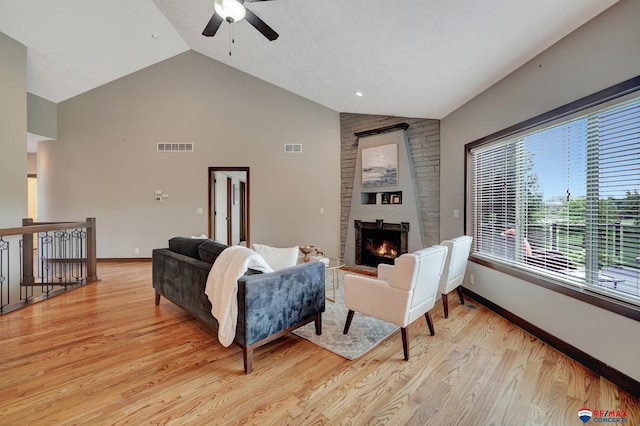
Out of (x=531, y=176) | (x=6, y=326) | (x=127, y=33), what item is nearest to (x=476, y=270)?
(x=531, y=176)

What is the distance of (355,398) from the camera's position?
5.72 ft

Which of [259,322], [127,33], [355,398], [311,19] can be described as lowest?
[355,398]

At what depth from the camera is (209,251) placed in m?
2.45

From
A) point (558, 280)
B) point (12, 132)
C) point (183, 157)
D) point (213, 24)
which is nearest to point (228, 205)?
point (183, 157)

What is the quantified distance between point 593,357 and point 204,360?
3004 millimetres

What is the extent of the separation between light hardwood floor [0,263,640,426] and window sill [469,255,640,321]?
1.70 ft

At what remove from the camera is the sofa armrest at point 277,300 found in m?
1.95

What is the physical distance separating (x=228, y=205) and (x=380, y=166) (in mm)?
3993

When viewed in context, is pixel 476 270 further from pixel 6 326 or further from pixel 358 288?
pixel 6 326

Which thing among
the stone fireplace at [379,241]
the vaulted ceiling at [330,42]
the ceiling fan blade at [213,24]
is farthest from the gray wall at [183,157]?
the ceiling fan blade at [213,24]

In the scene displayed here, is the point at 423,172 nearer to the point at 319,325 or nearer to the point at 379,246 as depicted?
the point at 379,246

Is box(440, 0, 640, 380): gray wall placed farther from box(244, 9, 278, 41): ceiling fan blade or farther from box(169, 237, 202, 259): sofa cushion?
box(169, 237, 202, 259): sofa cushion

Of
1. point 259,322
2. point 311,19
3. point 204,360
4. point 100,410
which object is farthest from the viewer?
point 311,19

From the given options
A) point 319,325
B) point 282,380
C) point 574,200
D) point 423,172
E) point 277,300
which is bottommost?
point 282,380
